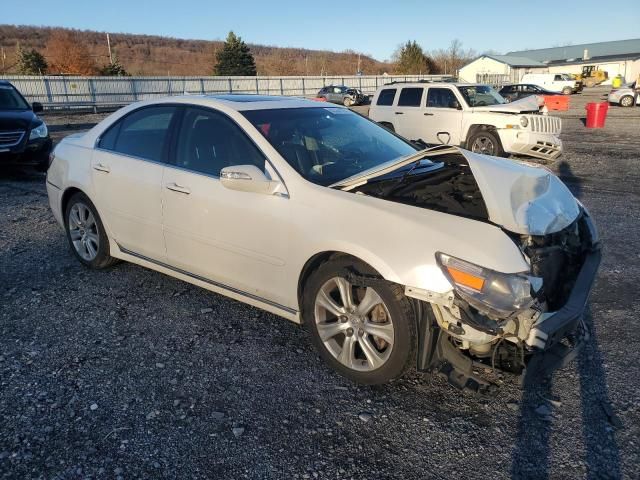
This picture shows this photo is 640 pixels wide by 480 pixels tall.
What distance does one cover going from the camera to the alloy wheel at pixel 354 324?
2869 millimetres

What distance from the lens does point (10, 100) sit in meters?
10.7

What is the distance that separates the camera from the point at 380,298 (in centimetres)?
280

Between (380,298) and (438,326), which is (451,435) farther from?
(380,298)

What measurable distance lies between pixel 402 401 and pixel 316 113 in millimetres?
2372

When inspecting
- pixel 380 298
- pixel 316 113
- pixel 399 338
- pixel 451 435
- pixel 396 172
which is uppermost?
pixel 316 113

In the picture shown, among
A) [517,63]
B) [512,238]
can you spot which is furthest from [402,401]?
[517,63]

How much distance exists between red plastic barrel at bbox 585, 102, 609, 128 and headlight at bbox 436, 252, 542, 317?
19.1 m

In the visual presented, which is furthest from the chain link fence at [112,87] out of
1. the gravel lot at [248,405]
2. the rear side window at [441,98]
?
the gravel lot at [248,405]

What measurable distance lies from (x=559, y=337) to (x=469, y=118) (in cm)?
987

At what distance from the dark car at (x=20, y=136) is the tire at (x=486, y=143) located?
9191 mm

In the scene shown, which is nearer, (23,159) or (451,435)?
(451,435)

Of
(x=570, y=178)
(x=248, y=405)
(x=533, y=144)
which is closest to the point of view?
(x=248, y=405)

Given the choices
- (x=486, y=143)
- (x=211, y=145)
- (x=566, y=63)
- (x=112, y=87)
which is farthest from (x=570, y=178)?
(x=566, y=63)

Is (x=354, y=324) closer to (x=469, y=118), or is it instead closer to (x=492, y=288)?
(x=492, y=288)
